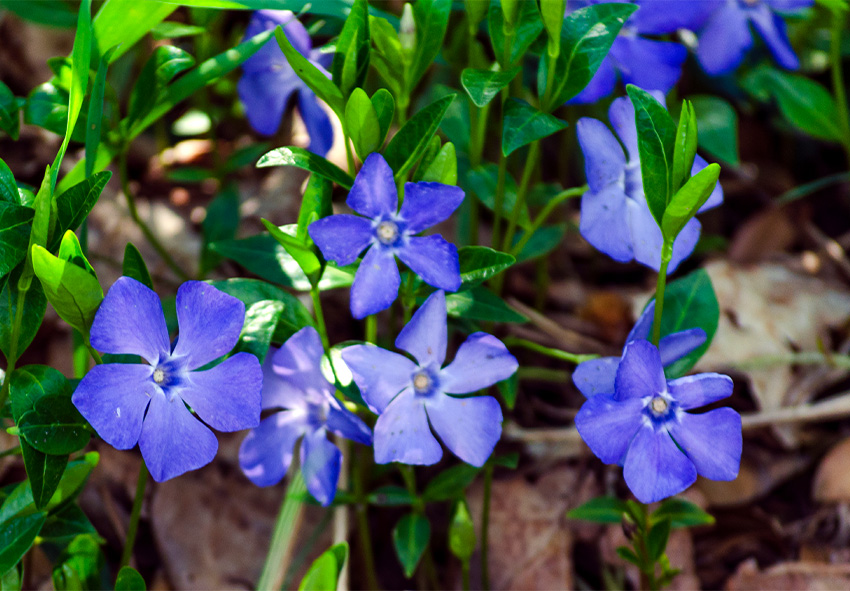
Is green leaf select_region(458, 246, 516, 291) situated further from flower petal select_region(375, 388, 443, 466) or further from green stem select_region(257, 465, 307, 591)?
green stem select_region(257, 465, 307, 591)

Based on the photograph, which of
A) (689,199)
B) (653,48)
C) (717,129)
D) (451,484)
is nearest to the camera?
(689,199)

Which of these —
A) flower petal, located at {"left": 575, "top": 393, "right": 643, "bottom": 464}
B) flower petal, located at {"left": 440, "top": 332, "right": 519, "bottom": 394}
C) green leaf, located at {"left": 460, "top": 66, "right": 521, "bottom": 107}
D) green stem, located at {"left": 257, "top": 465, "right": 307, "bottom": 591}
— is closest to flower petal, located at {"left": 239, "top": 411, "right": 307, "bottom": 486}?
green stem, located at {"left": 257, "top": 465, "right": 307, "bottom": 591}

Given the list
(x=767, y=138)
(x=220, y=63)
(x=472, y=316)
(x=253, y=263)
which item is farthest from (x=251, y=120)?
(x=767, y=138)

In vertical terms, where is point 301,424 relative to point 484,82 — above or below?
below

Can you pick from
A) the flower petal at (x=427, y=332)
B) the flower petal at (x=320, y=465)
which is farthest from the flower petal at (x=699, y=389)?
the flower petal at (x=320, y=465)

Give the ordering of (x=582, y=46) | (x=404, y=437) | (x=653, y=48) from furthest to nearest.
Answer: (x=653, y=48) → (x=582, y=46) → (x=404, y=437)

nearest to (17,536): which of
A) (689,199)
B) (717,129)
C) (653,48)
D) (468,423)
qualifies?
(468,423)

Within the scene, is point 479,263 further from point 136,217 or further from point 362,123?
point 136,217
